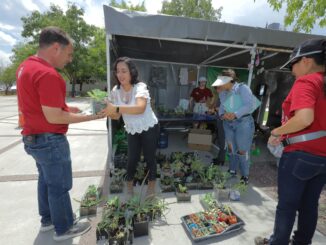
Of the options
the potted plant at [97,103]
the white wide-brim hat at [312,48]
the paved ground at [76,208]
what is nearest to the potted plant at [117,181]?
the paved ground at [76,208]

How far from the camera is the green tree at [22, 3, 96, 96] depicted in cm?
2419

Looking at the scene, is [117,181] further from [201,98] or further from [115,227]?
[201,98]

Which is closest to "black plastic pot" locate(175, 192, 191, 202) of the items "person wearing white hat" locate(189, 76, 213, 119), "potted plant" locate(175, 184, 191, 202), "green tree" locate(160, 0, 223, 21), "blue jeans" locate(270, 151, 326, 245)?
"potted plant" locate(175, 184, 191, 202)

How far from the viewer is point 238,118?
2.95 m

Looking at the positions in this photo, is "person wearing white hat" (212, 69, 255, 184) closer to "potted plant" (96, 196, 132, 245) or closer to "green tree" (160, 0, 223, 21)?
"potted plant" (96, 196, 132, 245)

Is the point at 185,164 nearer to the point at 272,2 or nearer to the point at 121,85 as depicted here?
the point at 121,85

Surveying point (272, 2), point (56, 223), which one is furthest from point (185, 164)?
point (272, 2)

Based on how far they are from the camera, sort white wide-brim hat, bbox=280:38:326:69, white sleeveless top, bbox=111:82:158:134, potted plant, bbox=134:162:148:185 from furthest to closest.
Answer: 1. potted plant, bbox=134:162:148:185
2. white sleeveless top, bbox=111:82:158:134
3. white wide-brim hat, bbox=280:38:326:69

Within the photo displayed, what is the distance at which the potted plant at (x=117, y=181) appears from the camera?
2953mm

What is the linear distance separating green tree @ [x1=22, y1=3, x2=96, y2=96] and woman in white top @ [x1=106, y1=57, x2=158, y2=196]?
24654 millimetres

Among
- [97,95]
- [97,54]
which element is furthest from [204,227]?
[97,54]

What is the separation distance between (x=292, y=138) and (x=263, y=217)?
150 centimetres

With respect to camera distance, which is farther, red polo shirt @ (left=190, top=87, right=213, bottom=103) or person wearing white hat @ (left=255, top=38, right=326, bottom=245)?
red polo shirt @ (left=190, top=87, right=213, bottom=103)

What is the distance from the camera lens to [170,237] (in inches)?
85.4
